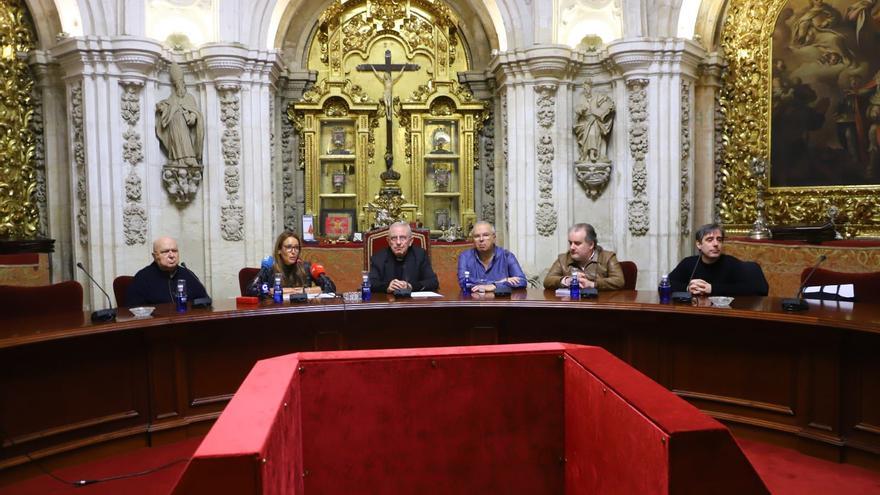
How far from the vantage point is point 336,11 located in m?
10.4

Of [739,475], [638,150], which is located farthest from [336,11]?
[739,475]

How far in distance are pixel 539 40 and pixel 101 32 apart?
5.03 meters

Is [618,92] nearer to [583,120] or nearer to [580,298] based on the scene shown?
[583,120]

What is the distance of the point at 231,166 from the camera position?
8453mm

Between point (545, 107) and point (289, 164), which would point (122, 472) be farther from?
point (289, 164)

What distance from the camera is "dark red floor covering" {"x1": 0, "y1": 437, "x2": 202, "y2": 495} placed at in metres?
3.58

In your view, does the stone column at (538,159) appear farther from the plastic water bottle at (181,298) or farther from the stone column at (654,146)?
the plastic water bottle at (181,298)

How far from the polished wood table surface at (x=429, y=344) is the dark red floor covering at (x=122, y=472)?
0.09m

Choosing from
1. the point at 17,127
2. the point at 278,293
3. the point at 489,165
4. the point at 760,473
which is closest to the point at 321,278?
the point at 278,293

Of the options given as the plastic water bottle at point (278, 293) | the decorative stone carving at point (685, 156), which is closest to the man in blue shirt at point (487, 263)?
the plastic water bottle at point (278, 293)

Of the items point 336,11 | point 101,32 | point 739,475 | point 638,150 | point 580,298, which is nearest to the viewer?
point 739,475


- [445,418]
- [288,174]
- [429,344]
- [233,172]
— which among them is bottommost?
[429,344]

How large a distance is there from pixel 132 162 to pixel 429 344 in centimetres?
493

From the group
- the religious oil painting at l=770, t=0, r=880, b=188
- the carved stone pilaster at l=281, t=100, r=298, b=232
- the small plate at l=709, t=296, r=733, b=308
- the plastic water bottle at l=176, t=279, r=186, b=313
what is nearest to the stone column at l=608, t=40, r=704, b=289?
the religious oil painting at l=770, t=0, r=880, b=188
